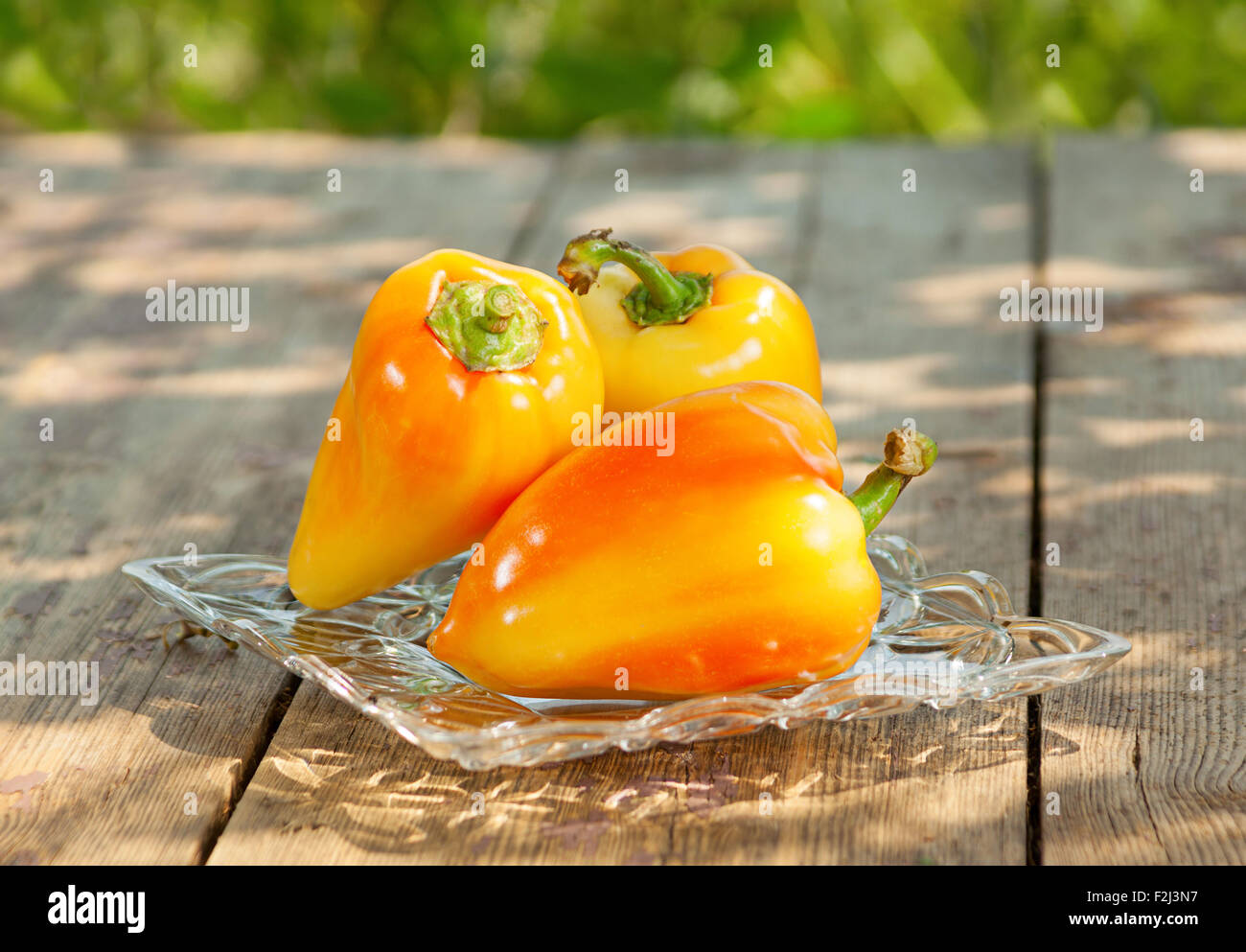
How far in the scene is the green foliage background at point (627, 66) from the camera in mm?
2795

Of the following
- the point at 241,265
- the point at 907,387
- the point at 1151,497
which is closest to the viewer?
the point at 1151,497

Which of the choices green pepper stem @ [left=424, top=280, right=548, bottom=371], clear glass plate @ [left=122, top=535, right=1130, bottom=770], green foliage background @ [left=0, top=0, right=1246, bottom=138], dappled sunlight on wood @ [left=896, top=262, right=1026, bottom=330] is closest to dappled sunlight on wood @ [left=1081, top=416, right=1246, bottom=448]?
dappled sunlight on wood @ [left=896, top=262, right=1026, bottom=330]

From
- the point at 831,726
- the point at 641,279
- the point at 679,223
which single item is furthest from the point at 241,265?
the point at 831,726

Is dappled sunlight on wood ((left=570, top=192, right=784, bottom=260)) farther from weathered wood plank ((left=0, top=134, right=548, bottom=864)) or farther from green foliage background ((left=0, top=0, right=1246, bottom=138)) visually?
green foliage background ((left=0, top=0, right=1246, bottom=138))

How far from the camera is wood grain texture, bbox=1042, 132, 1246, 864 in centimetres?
84

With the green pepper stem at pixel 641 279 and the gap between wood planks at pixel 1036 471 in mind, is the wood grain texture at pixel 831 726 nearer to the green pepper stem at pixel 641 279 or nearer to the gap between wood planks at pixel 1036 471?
the gap between wood planks at pixel 1036 471

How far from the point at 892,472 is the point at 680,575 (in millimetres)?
181

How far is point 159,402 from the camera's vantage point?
1.47 metres

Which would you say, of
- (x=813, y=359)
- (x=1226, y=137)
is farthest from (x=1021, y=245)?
(x=813, y=359)

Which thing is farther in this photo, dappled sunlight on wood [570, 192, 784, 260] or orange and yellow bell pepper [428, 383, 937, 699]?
dappled sunlight on wood [570, 192, 784, 260]

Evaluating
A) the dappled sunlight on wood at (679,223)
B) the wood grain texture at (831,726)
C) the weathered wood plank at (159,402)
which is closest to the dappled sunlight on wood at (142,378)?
the weathered wood plank at (159,402)

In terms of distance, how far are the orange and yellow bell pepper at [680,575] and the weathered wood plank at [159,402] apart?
0.19 meters

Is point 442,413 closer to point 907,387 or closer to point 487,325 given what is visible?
point 487,325

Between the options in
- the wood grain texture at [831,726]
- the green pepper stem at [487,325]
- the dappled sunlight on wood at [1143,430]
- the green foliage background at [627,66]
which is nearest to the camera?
the wood grain texture at [831,726]
